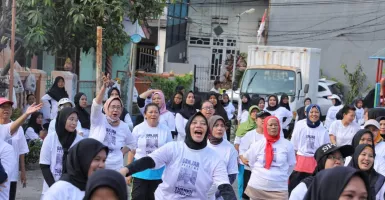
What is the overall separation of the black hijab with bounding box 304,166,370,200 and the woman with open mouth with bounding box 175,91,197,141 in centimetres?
738

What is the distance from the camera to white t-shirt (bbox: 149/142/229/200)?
7.08 meters

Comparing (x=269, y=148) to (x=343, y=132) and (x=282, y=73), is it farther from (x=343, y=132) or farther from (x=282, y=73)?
(x=282, y=73)

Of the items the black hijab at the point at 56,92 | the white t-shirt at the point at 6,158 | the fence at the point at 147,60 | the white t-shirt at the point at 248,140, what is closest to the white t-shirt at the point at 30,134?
the black hijab at the point at 56,92

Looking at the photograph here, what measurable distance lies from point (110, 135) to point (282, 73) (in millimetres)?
15128

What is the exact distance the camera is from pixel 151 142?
32.0 feet

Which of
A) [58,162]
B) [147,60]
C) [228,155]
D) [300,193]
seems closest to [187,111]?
[228,155]

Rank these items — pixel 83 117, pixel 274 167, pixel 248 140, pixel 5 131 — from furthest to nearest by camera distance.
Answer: pixel 248 140 < pixel 83 117 < pixel 274 167 < pixel 5 131

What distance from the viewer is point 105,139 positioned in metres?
9.01

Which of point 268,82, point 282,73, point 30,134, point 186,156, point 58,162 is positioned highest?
point 282,73

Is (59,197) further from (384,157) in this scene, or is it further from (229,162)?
(384,157)

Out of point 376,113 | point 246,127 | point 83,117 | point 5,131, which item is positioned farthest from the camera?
point 376,113

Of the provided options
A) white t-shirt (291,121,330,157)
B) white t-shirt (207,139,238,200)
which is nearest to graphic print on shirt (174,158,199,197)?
white t-shirt (207,139,238,200)

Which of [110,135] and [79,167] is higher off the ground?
[79,167]

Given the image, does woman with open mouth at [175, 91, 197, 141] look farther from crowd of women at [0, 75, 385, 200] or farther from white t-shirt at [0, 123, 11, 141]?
white t-shirt at [0, 123, 11, 141]
